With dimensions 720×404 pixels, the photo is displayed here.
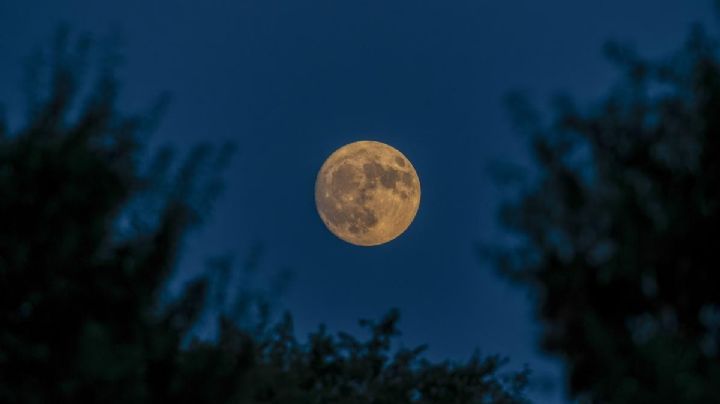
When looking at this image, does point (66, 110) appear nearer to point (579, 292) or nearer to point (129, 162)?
point (129, 162)

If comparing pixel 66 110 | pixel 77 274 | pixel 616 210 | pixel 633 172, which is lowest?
pixel 77 274

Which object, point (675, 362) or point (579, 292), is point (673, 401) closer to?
point (675, 362)

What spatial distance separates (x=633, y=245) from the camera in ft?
17.9

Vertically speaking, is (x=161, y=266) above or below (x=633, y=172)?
below

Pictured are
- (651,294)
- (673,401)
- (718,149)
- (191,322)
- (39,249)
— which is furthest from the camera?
(191,322)

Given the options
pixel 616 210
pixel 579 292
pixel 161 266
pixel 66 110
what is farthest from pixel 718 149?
pixel 66 110

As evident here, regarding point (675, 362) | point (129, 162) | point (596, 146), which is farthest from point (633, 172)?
point (129, 162)

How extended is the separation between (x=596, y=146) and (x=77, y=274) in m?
4.55

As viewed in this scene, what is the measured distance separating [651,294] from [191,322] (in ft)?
13.4

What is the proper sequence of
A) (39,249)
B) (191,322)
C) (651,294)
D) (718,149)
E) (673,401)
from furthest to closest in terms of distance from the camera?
(191,322)
(39,249)
(718,149)
(651,294)
(673,401)

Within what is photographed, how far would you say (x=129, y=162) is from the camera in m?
7.50

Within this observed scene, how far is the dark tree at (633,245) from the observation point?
5.04 m

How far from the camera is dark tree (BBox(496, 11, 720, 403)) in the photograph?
5043 mm

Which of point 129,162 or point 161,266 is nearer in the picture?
point 161,266
